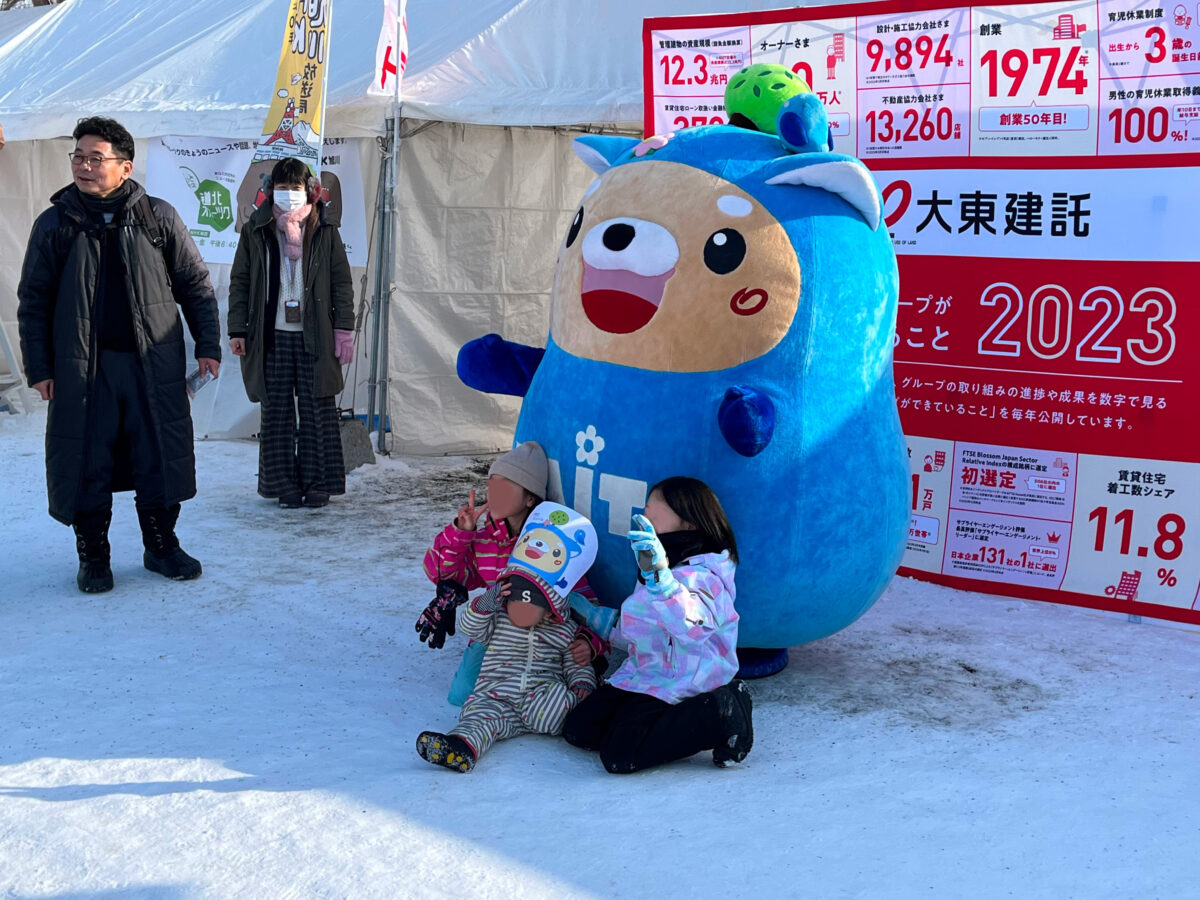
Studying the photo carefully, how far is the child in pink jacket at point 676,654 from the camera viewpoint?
3.59 meters

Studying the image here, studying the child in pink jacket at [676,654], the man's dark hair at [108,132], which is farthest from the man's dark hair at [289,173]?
the child in pink jacket at [676,654]

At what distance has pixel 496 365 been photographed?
4707 millimetres

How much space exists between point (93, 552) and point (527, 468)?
2.22m

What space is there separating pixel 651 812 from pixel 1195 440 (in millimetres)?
2886

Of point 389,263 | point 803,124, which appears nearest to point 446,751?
point 803,124

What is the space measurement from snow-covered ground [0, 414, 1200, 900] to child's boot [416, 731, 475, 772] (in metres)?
0.06

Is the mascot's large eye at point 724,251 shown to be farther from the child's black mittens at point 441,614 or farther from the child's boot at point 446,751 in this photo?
the child's boot at point 446,751

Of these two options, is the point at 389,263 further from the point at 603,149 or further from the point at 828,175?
the point at 828,175

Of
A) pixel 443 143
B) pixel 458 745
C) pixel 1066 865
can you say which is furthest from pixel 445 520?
pixel 1066 865

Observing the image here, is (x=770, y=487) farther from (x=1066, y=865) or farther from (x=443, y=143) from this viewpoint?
(x=443, y=143)

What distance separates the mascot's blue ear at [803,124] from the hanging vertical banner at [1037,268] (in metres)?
1.48

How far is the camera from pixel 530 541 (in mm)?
3902

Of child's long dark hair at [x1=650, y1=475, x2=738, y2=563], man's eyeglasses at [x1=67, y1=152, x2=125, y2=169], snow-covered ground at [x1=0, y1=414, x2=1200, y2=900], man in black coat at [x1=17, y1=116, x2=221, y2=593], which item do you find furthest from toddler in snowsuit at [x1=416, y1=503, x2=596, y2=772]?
man's eyeglasses at [x1=67, y1=152, x2=125, y2=169]

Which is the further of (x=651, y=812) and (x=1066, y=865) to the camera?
(x=651, y=812)
